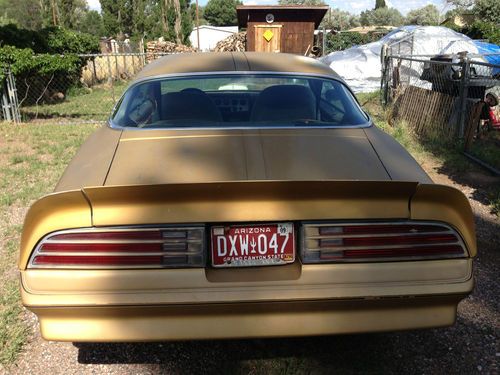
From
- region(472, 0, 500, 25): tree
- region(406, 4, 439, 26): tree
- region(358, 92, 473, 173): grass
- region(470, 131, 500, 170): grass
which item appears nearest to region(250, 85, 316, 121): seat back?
region(358, 92, 473, 173): grass

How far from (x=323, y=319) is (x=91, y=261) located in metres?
1.05

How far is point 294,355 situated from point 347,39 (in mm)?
35168

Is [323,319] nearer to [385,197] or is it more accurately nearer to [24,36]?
[385,197]

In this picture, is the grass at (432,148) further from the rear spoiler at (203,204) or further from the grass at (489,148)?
the rear spoiler at (203,204)

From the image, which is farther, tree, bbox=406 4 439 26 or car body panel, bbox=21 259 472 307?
tree, bbox=406 4 439 26

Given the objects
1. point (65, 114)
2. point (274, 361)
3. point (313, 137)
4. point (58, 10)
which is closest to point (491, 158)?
point (313, 137)

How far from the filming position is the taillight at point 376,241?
219 centimetres

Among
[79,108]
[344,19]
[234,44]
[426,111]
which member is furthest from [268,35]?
[344,19]

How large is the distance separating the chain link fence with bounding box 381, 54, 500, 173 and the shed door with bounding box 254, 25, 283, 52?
1484 cm

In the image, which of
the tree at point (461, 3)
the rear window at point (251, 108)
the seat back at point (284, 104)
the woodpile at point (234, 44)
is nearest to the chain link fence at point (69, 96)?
the rear window at point (251, 108)

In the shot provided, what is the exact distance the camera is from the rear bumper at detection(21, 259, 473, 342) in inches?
83.0

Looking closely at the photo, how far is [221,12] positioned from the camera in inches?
3445

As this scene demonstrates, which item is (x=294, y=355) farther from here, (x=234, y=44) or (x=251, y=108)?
(x=234, y=44)

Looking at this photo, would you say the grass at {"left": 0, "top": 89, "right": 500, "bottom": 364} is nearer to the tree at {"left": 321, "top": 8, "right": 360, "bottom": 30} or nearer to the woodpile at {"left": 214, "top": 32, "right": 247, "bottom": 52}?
the woodpile at {"left": 214, "top": 32, "right": 247, "bottom": 52}
